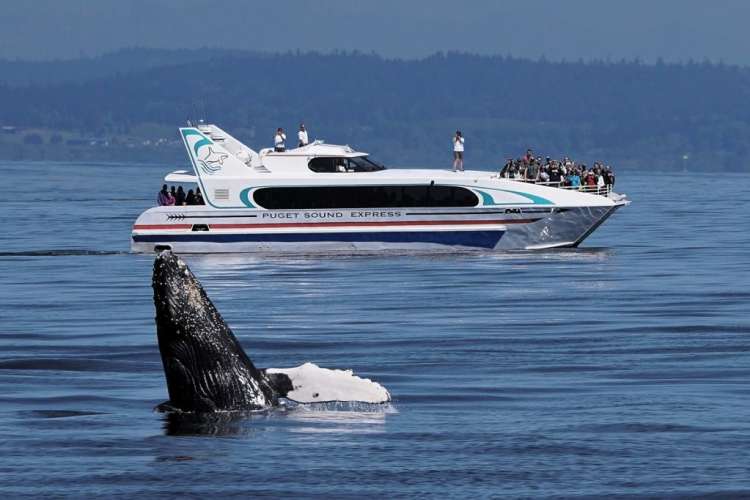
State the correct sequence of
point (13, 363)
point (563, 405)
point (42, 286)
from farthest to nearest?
point (42, 286), point (13, 363), point (563, 405)

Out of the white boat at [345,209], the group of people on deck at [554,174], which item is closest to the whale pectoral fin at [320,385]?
the white boat at [345,209]

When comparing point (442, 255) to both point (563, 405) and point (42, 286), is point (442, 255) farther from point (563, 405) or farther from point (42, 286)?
point (563, 405)

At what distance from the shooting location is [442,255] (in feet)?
174

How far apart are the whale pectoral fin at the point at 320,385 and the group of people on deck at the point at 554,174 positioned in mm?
34904

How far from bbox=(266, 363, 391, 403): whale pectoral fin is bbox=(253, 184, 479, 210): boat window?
32963 millimetres

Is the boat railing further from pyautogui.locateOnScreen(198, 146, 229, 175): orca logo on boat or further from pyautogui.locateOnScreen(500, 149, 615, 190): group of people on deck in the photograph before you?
pyautogui.locateOnScreen(198, 146, 229, 175): orca logo on boat

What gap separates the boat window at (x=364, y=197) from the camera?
173 ft

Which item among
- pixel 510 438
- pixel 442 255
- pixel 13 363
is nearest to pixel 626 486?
pixel 510 438

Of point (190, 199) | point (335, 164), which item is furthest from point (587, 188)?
point (190, 199)

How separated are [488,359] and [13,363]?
7.02 meters

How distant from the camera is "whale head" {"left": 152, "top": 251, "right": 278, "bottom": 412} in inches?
685

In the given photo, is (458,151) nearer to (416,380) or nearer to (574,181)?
(574,181)

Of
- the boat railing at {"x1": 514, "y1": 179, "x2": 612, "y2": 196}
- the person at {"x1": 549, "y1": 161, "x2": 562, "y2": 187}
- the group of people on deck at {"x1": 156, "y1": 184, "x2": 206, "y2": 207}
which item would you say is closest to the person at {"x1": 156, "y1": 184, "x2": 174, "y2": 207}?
the group of people on deck at {"x1": 156, "y1": 184, "x2": 206, "y2": 207}

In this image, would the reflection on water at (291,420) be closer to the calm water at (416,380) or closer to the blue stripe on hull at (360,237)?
the calm water at (416,380)
